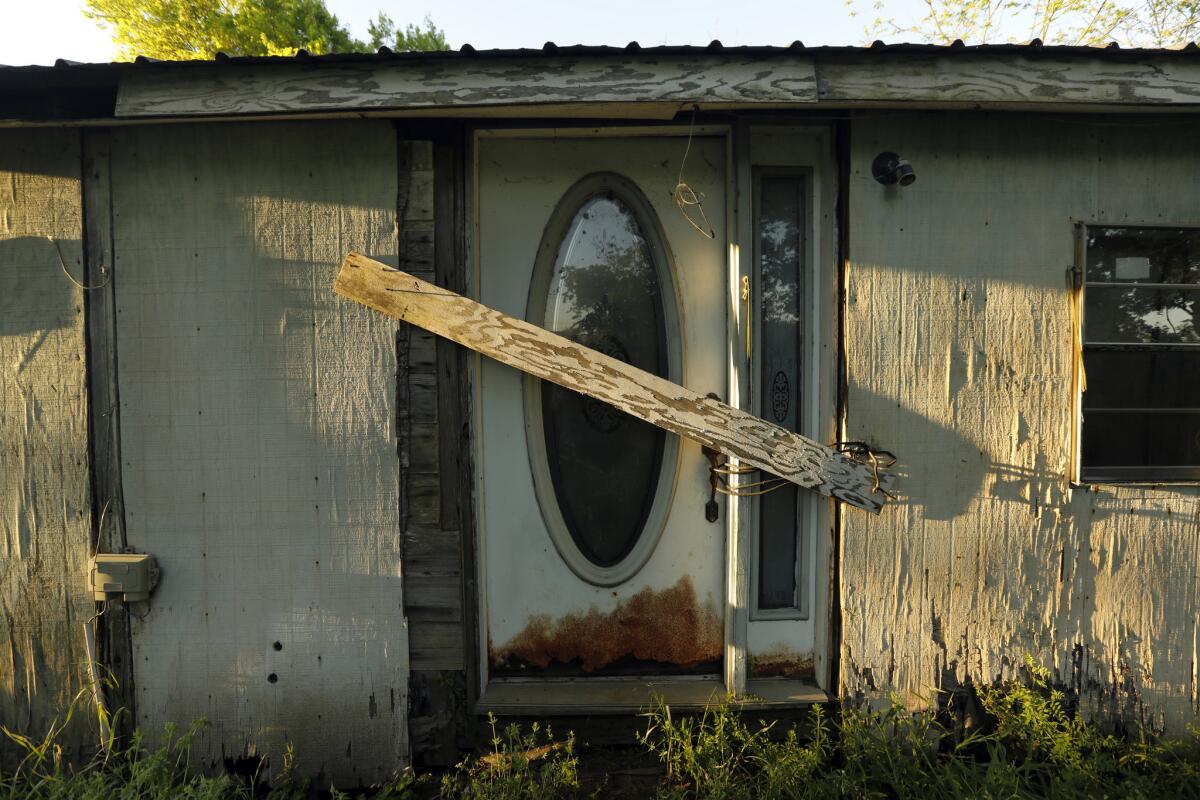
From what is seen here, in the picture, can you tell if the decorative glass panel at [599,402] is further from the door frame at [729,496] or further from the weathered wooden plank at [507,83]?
the weathered wooden plank at [507,83]

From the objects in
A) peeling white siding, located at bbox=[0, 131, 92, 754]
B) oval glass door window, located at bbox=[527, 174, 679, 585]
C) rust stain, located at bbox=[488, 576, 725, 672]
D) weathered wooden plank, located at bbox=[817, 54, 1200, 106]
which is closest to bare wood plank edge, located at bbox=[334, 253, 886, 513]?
oval glass door window, located at bbox=[527, 174, 679, 585]

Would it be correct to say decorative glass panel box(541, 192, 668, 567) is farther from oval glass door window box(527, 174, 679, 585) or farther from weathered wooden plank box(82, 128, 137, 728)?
weathered wooden plank box(82, 128, 137, 728)

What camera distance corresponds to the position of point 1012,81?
8.21 feet

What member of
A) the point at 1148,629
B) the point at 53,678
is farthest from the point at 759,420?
the point at 53,678

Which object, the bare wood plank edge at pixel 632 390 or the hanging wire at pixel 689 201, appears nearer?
the bare wood plank edge at pixel 632 390

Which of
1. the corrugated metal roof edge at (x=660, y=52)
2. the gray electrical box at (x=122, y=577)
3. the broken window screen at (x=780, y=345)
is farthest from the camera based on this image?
the broken window screen at (x=780, y=345)

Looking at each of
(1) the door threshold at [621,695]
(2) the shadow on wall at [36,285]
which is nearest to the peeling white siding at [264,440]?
(2) the shadow on wall at [36,285]

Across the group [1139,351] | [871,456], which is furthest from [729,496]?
[1139,351]

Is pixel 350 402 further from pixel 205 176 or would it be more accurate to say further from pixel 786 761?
pixel 786 761

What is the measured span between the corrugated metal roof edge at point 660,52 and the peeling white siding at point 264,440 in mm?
303

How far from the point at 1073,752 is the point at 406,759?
2.99m

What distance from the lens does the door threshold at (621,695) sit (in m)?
2.81

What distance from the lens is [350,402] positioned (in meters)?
2.74

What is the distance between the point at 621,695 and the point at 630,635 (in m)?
0.28
